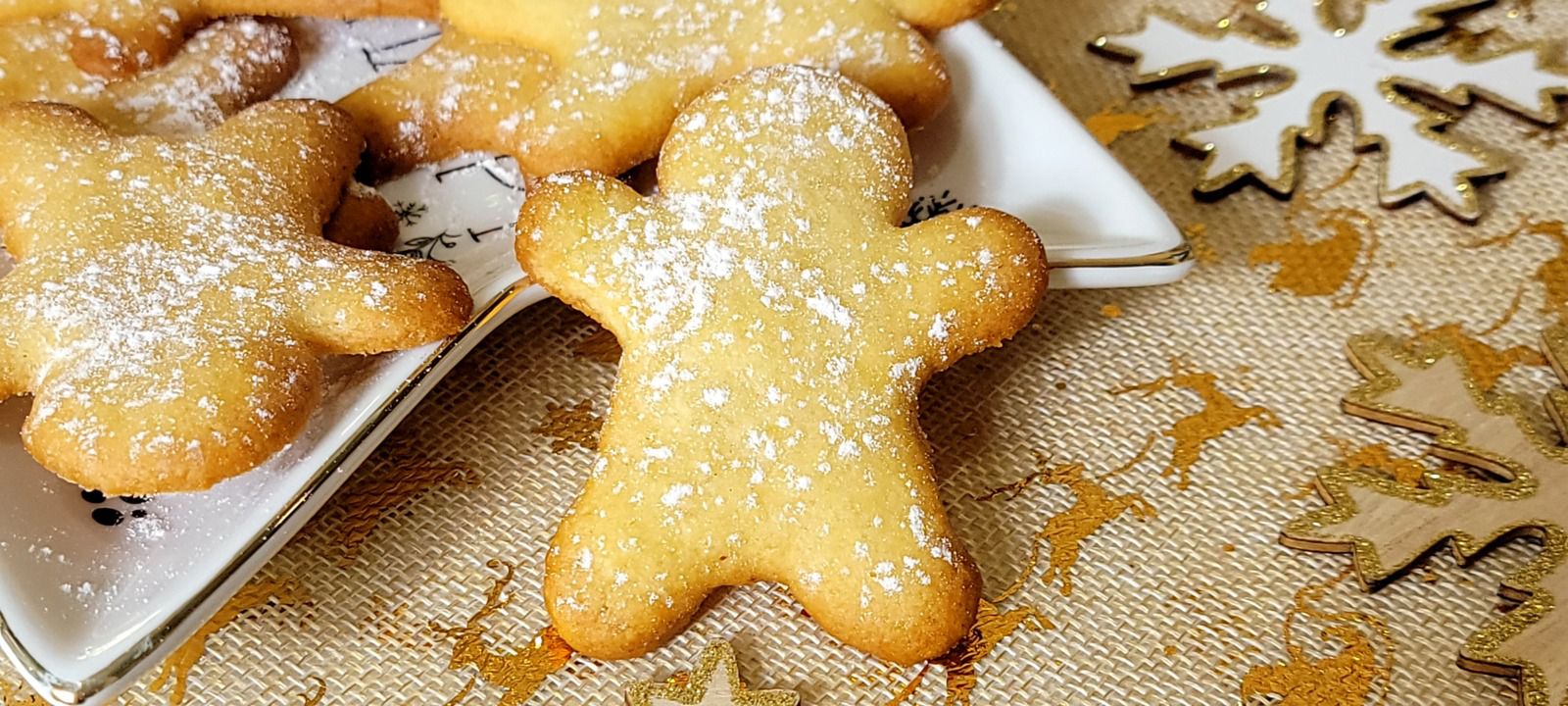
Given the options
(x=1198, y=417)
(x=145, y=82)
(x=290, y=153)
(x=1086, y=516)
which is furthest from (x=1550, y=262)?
(x=145, y=82)

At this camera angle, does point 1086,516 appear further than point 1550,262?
No

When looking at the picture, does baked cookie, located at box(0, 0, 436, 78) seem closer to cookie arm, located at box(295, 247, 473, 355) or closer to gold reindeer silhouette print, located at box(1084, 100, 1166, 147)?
cookie arm, located at box(295, 247, 473, 355)

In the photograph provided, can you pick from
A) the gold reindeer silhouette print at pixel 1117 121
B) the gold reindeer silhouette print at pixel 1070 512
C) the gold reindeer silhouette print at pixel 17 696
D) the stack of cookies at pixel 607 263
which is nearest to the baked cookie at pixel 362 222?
the stack of cookies at pixel 607 263

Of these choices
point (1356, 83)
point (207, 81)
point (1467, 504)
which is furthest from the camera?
point (1356, 83)

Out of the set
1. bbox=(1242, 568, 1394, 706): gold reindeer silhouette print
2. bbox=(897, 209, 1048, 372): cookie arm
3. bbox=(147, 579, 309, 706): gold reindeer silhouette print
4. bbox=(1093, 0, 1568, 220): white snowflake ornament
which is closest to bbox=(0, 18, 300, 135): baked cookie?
bbox=(147, 579, 309, 706): gold reindeer silhouette print

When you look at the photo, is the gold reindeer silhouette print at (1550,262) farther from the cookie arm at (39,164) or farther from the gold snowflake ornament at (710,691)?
the cookie arm at (39,164)

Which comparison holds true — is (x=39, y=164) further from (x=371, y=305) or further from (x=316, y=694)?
(x=316, y=694)

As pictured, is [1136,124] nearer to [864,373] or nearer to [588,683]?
[864,373]

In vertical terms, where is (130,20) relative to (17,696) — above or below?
above
